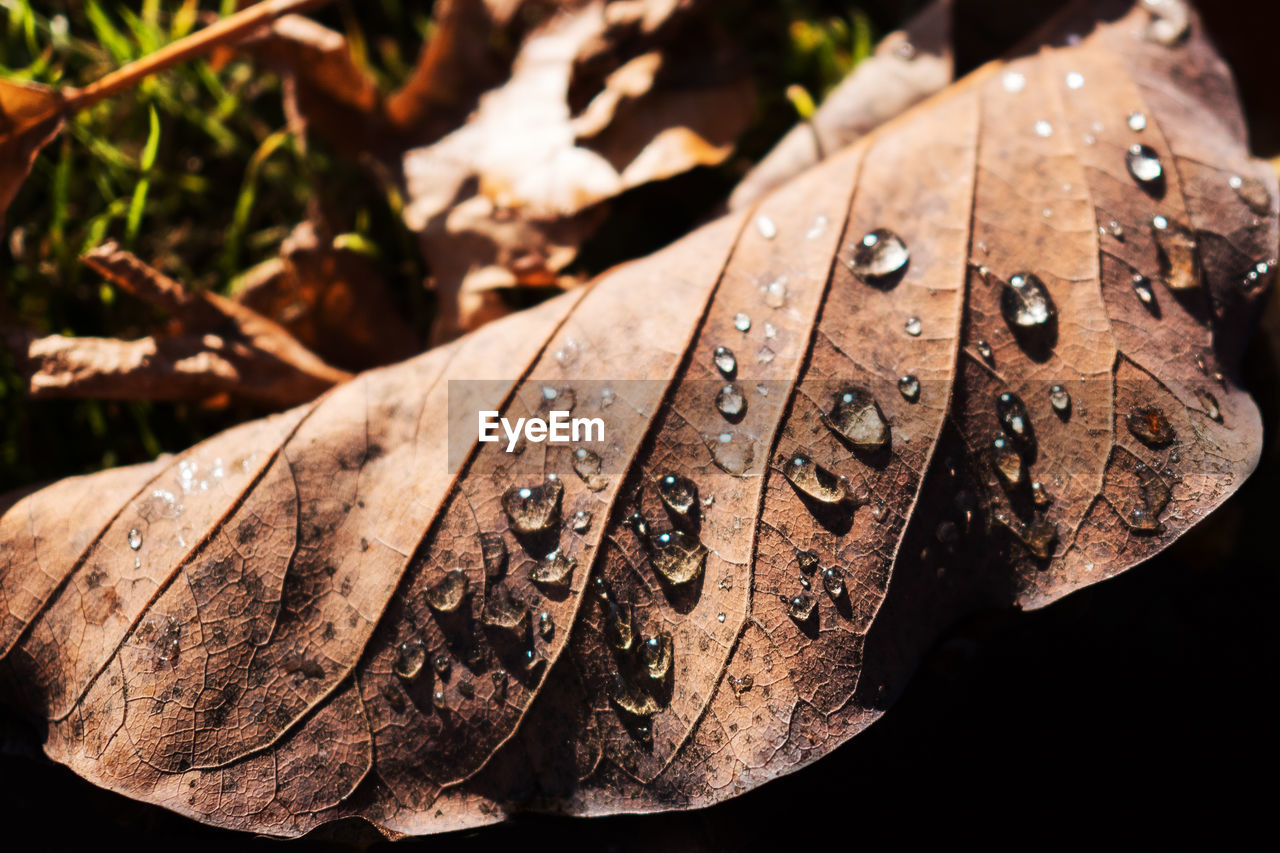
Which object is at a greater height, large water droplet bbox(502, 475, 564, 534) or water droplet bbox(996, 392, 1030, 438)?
water droplet bbox(996, 392, 1030, 438)

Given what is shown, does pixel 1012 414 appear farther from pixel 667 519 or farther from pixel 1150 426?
pixel 667 519

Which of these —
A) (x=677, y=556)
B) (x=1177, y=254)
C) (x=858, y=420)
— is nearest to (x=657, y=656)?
(x=677, y=556)

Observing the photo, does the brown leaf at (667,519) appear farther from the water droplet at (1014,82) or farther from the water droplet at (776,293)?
the water droplet at (1014,82)

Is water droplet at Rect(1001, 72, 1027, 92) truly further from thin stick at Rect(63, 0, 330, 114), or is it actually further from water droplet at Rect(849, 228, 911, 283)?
thin stick at Rect(63, 0, 330, 114)

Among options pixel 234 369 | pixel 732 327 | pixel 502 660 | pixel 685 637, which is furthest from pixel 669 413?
pixel 234 369

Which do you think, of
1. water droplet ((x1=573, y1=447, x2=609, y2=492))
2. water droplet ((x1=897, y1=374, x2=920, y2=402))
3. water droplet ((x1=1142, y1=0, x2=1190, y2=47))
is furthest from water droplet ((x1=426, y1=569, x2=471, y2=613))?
water droplet ((x1=1142, y1=0, x2=1190, y2=47))

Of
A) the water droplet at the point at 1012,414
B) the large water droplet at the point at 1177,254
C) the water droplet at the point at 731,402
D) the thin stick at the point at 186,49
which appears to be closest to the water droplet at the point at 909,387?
the water droplet at the point at 1012,414
